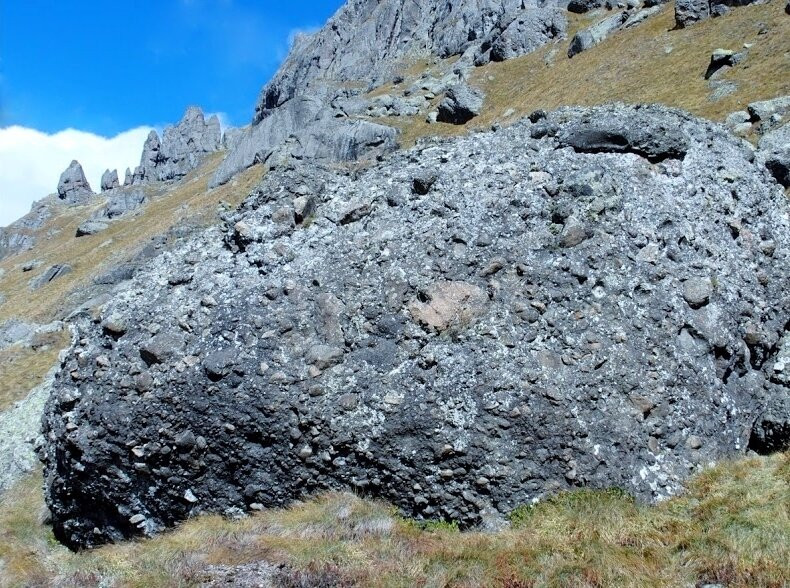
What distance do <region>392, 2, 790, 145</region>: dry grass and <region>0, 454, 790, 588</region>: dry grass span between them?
85.6 feet

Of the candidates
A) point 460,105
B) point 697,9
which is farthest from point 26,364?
point 697,9

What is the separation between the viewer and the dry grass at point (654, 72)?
→ 3456 centimetres

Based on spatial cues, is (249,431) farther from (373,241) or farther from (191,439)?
(373,241)

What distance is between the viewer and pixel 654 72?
148 ft

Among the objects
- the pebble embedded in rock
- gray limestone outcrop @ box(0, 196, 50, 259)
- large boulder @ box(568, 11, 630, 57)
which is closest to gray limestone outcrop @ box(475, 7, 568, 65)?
large boulder @ box(568, 11, 630, 57)

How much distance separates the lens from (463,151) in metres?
15.0

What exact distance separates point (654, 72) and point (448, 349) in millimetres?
42332

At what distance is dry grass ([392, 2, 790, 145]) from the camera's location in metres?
34.6

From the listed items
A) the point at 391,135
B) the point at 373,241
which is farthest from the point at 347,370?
the point at 391,135

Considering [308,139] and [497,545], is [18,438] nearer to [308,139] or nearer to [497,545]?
[497,545]

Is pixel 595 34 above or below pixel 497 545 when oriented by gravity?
above

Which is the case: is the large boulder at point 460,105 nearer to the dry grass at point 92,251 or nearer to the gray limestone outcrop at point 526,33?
the gray limestone outcrop at point 526,33

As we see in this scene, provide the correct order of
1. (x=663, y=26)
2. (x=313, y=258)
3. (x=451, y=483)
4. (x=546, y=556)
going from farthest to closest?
(x=663, y=26), (x=313, y=258), (x=451, y=483), (x=546, y=556)

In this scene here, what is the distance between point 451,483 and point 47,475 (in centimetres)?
974
